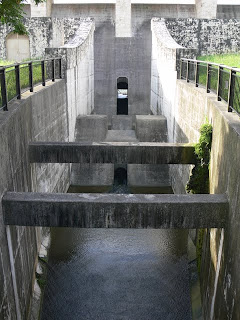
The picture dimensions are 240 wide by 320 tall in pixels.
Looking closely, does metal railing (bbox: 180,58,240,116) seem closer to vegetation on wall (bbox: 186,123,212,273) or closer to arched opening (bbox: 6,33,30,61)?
vegetation on wall (bbox: 186,123,212,273)

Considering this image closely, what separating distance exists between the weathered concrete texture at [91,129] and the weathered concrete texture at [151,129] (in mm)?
1391

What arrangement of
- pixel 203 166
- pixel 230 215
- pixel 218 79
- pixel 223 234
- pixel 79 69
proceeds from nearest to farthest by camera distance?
pixel 230 215, pixel 223 234, pixel 218 79, pixel 203 166, pixel 79 69

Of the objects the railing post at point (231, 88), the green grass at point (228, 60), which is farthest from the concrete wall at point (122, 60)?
the railing post at point (231, 88)

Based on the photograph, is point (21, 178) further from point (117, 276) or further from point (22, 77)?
point (117, 276)

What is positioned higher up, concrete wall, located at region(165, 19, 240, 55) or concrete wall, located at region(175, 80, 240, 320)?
concrete wall, located at region(165, 19, 240, 55)

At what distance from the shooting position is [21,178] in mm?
7688

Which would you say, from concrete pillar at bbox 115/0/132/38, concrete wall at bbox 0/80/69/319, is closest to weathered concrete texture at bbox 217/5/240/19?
concrete pillar at bbox 115/0/132/38

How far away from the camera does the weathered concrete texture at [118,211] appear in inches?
243

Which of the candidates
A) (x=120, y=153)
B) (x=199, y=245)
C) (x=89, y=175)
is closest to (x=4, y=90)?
(x=120, y=153)

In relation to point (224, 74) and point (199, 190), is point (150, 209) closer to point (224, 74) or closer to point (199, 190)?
point (199, 190)

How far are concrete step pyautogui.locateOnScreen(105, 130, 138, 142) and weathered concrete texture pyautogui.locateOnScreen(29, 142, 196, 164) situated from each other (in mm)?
5927

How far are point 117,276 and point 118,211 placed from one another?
3.55 m

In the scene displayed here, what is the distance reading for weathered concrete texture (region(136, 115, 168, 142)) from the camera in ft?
50.4

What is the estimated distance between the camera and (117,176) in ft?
54.1
